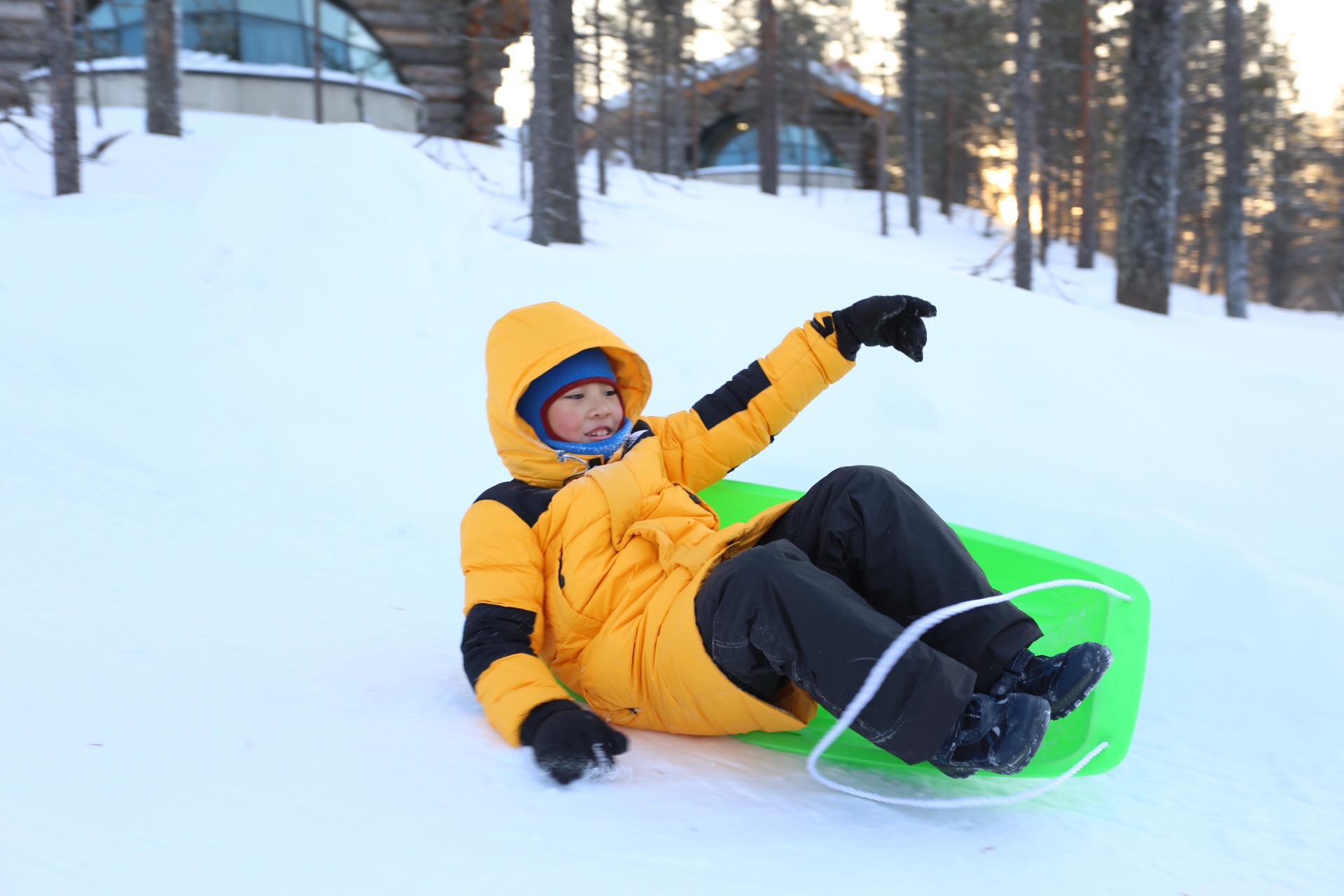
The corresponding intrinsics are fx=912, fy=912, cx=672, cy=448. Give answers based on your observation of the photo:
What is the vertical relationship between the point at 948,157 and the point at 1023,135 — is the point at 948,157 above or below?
above

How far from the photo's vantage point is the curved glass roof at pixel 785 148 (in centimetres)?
2128

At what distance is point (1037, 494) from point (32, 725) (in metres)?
2.56

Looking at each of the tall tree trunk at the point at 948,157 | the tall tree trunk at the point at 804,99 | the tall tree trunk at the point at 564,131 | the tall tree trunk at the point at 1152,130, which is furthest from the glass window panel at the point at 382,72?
the tall tree trunk at the point at 948,157

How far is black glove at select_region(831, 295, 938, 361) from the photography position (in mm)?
2102

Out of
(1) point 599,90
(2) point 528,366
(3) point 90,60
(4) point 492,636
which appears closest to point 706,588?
(4) point 492,636

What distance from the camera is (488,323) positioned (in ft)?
13.7

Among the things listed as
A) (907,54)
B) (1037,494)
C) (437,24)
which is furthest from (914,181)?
(1037,494)

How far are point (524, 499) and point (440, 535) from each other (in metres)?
1.26

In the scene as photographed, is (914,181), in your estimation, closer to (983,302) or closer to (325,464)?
(983,302)

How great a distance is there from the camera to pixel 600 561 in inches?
70.2

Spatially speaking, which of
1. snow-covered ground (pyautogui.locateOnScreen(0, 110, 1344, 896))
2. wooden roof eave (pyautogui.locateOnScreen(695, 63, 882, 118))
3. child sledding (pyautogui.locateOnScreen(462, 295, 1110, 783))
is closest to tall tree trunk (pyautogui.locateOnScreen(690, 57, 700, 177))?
wooden roof eave (pyautogui.locateOnScreen(695, 63, 882, 118))

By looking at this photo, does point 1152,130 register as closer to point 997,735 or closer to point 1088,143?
point 997,735

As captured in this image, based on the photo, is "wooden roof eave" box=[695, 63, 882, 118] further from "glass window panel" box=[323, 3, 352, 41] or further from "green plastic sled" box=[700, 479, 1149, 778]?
"green plastic sled" box=[700, 479, 1149, 778]

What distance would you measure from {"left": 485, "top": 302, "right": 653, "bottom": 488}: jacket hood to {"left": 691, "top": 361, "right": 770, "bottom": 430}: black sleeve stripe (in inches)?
11.2
